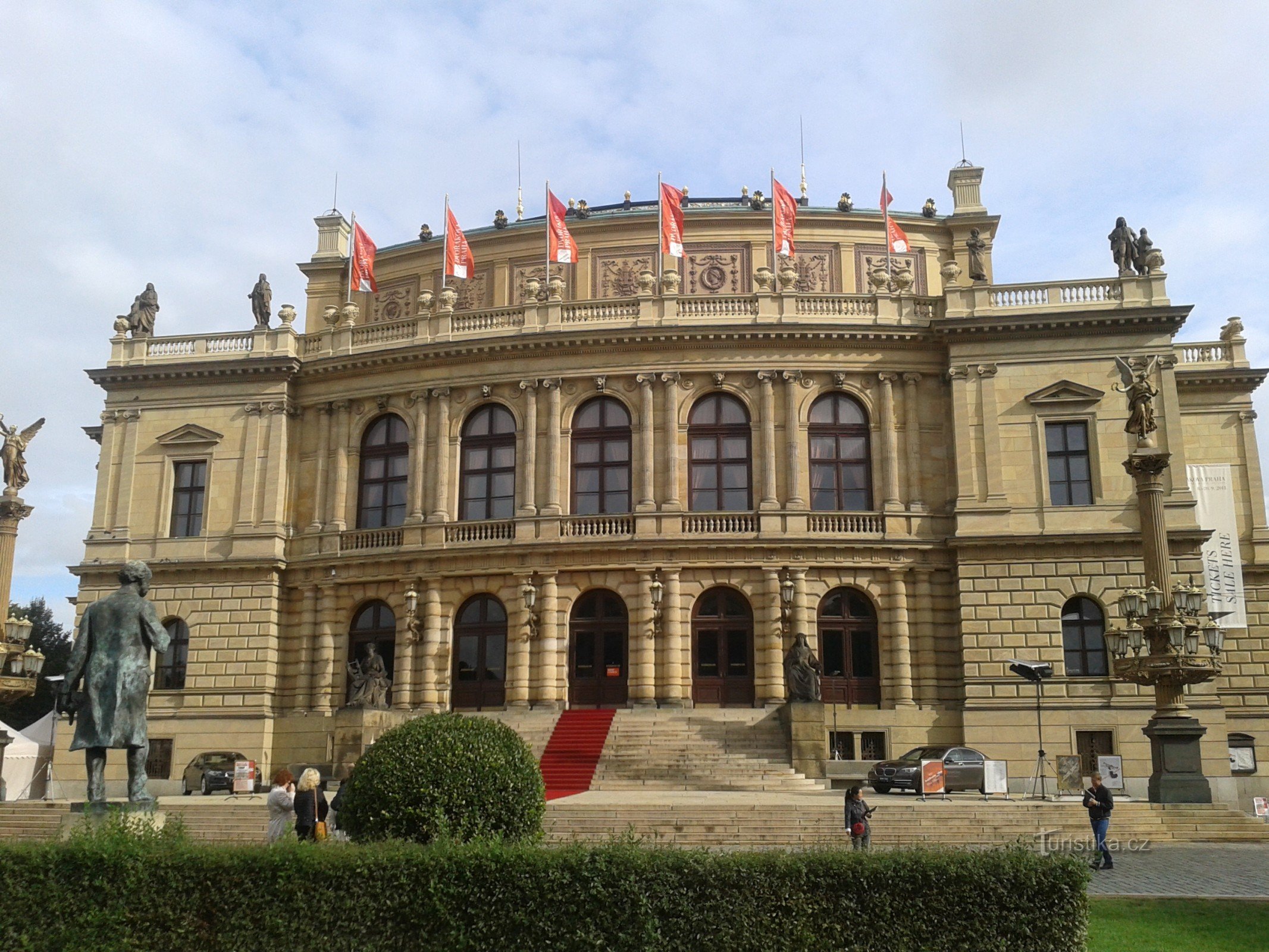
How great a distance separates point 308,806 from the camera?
1970 cm

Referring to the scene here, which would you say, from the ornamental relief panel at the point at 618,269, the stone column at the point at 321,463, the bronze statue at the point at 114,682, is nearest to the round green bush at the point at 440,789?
the bronze statue at the point at 114,682

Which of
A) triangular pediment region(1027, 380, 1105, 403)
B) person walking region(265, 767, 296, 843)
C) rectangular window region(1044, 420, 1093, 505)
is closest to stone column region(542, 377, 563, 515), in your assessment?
triangular pediment region(1027, 380, 1105, 403)

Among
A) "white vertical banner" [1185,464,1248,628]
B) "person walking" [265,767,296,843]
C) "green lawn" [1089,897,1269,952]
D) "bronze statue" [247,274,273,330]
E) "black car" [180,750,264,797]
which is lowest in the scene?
"green lawn" [1089,897,1269,952]

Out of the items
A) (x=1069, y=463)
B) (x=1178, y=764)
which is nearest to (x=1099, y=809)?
(x=1178, y=764)

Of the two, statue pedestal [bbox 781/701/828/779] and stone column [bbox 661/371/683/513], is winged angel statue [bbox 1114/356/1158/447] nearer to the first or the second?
statue pedestal [bbox 781/701/828/779]

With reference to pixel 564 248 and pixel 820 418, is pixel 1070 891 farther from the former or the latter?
pixel 564 248

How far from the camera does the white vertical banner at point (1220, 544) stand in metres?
42.6

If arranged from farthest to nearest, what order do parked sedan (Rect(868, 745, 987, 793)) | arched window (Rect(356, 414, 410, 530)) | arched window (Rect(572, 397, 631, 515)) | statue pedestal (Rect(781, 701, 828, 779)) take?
1. arched window (Rect(356, 414, 410, 530))
2. arched window (Rect(572, 397, 631, 515))
3. statue pedestal (Rect(781, 701, 828, 779))
4. parked sedan (Rect(868, 745, 987, 793))

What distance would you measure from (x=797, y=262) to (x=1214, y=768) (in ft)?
78.8

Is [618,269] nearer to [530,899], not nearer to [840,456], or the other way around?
[840,456]

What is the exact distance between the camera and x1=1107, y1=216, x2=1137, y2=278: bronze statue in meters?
42.0

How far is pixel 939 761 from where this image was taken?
99.5 feet

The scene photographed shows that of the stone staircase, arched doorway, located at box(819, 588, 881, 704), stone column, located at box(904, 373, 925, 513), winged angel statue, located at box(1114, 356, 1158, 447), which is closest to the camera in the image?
winged angel statue, located at box(1114, 356, 1158, 447)

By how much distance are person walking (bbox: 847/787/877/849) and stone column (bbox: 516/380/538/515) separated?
827 inches
